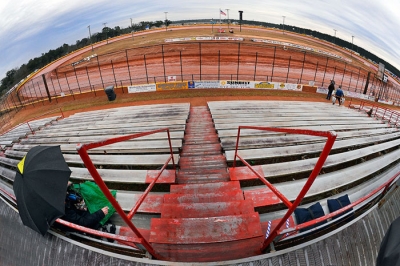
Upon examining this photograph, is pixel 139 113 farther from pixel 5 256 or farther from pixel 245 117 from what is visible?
pixel 5 256

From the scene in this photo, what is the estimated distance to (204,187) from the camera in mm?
5789

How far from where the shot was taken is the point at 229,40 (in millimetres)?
51594

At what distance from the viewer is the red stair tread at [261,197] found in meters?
5.24

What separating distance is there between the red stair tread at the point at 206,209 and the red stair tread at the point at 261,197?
59 centimetres

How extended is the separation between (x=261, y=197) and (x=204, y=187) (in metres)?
1.44

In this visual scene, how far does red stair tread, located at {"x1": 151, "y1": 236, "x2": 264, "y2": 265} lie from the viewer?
12.9 ft

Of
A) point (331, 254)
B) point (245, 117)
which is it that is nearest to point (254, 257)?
point (331, 254)

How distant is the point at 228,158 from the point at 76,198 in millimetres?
4277

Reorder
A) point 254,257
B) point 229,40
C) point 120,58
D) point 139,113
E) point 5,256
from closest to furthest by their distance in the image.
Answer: point 254,257 < point 5,256 < point 139,113 < point 120,58 < point 229,40

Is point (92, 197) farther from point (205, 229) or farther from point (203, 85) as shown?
point (203, 85)

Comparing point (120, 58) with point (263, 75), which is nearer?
point (263, 75)

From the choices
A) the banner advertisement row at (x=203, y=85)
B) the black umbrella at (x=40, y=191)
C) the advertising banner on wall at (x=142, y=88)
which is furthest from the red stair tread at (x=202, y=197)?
the advertising banner on wall at (x=142, y=88)

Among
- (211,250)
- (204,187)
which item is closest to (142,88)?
(204,187)

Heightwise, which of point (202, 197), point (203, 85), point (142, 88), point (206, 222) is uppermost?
point (203, 85)
